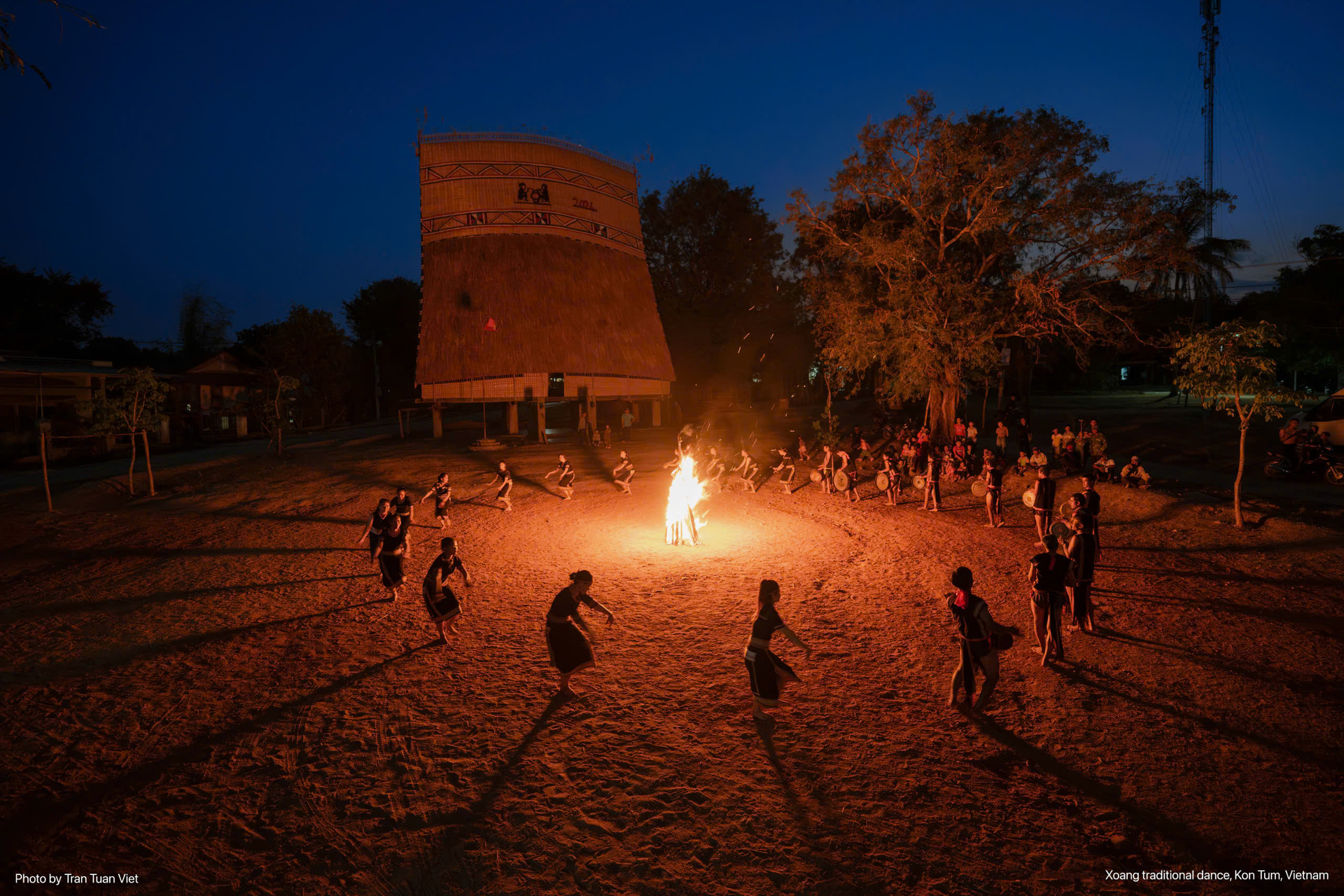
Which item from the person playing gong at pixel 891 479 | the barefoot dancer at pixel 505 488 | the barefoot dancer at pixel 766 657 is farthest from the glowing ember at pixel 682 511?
the barefoot dancer at pixel 766 657

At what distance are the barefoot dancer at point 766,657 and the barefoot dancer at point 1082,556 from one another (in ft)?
14.9

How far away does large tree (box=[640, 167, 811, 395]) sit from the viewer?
46250 millimetres

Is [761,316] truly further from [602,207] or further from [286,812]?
[286,812]

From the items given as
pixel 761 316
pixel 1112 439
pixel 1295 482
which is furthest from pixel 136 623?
pixel 761 316

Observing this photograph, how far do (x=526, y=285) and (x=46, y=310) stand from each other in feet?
114

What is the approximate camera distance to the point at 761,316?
47125 millimetres

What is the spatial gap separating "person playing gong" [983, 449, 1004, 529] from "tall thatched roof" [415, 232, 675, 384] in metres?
22.4

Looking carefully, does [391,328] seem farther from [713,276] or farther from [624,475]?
[624,475]

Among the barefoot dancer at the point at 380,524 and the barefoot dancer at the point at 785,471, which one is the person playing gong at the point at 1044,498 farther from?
the barefoot dancer at the point at 380,524

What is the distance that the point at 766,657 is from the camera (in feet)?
20.7

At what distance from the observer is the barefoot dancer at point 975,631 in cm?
630

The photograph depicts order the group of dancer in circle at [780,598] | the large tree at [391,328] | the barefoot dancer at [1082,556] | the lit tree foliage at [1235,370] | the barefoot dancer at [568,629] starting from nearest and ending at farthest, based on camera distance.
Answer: the group of dancer in circle at [780,598] < the barefoot dancer at [568,629] < the barefoot dancer at [1082,556] < the lit tree foliage at [1235,370] < the large tree at [391,328]

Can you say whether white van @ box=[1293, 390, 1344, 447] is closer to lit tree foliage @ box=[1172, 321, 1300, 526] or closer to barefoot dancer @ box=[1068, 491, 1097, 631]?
lit tree foliage @ box=[1172, 321, 1300, 526]

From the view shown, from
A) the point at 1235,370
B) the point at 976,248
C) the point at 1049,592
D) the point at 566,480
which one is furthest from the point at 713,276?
the point at 1049,592
